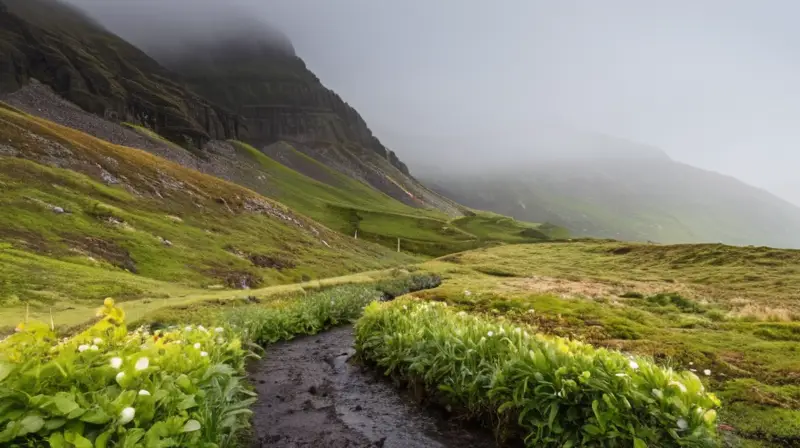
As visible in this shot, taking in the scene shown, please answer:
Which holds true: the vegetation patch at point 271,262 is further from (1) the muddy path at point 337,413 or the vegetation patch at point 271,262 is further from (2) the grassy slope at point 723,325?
(1) the muddy path at point 337,413

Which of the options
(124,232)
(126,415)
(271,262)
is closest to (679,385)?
(126,415)

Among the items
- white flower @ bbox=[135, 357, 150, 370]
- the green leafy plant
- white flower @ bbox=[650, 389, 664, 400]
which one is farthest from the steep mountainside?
white flower @ bbox=[135, 357, 150, 370]

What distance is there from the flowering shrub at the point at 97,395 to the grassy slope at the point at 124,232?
98.3ft

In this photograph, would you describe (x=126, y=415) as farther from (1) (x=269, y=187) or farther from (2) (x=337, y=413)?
(1) (x=269, y=187)

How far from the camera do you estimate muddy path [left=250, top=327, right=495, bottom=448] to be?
12516 mm

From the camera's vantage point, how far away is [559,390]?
10078 millimetres

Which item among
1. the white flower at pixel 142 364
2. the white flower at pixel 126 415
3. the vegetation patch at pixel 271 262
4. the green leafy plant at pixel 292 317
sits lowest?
the vegetation patch at pixel 271 262

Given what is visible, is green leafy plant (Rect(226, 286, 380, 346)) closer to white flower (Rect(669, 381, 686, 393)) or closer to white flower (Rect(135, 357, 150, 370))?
white flower (Rect(135, 357, 150, 370))

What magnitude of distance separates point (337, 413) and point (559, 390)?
7.59 m

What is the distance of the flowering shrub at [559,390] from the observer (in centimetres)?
859

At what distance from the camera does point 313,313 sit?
30.2m

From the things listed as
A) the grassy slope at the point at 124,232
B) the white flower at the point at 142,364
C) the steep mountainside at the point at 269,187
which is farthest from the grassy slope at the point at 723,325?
the steep mountainside at the point at 269,187

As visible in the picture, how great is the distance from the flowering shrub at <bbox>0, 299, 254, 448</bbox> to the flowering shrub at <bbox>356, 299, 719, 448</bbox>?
6779mm

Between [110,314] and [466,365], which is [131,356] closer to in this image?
[110,314]
